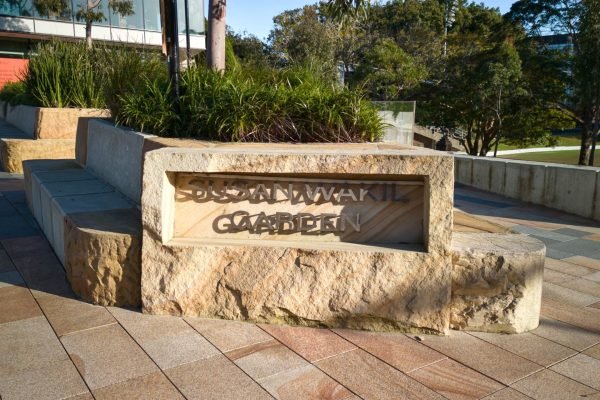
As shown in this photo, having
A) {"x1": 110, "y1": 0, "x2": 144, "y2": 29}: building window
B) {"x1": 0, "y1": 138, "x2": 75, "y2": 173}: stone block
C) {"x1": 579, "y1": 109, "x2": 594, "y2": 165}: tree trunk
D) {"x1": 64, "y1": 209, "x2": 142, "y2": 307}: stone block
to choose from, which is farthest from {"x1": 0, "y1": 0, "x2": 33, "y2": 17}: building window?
{"x1": 64, "y1": 209, "x2": 142, "y2": 307}: stone block

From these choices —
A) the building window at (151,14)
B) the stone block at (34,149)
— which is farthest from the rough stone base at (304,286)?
the building window at (151,14)

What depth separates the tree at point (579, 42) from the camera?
2242 cm

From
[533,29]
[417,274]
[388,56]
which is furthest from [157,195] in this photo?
[533,29]

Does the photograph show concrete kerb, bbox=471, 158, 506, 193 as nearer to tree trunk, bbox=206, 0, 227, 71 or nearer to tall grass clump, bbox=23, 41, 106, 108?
tree trunk, bbox=206, 0, 227, 71

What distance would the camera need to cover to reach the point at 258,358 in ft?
10.8

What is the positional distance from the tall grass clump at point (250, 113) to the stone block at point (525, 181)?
5.03 m

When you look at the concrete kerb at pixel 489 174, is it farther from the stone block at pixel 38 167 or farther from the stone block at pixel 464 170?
the stone block at pixel 38 167

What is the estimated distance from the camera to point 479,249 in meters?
3.75

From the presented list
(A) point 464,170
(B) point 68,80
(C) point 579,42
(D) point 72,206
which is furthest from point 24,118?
(C) point 579,42

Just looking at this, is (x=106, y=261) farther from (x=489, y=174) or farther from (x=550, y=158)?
(x=550, y=158)

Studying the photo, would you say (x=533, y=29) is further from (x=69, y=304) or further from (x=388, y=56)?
(x=69, y=304)

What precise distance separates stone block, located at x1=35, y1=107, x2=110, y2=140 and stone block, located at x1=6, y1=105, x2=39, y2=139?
29 cm

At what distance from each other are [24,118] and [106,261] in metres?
9.32

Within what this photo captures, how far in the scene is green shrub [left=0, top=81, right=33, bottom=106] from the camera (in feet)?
39.3
